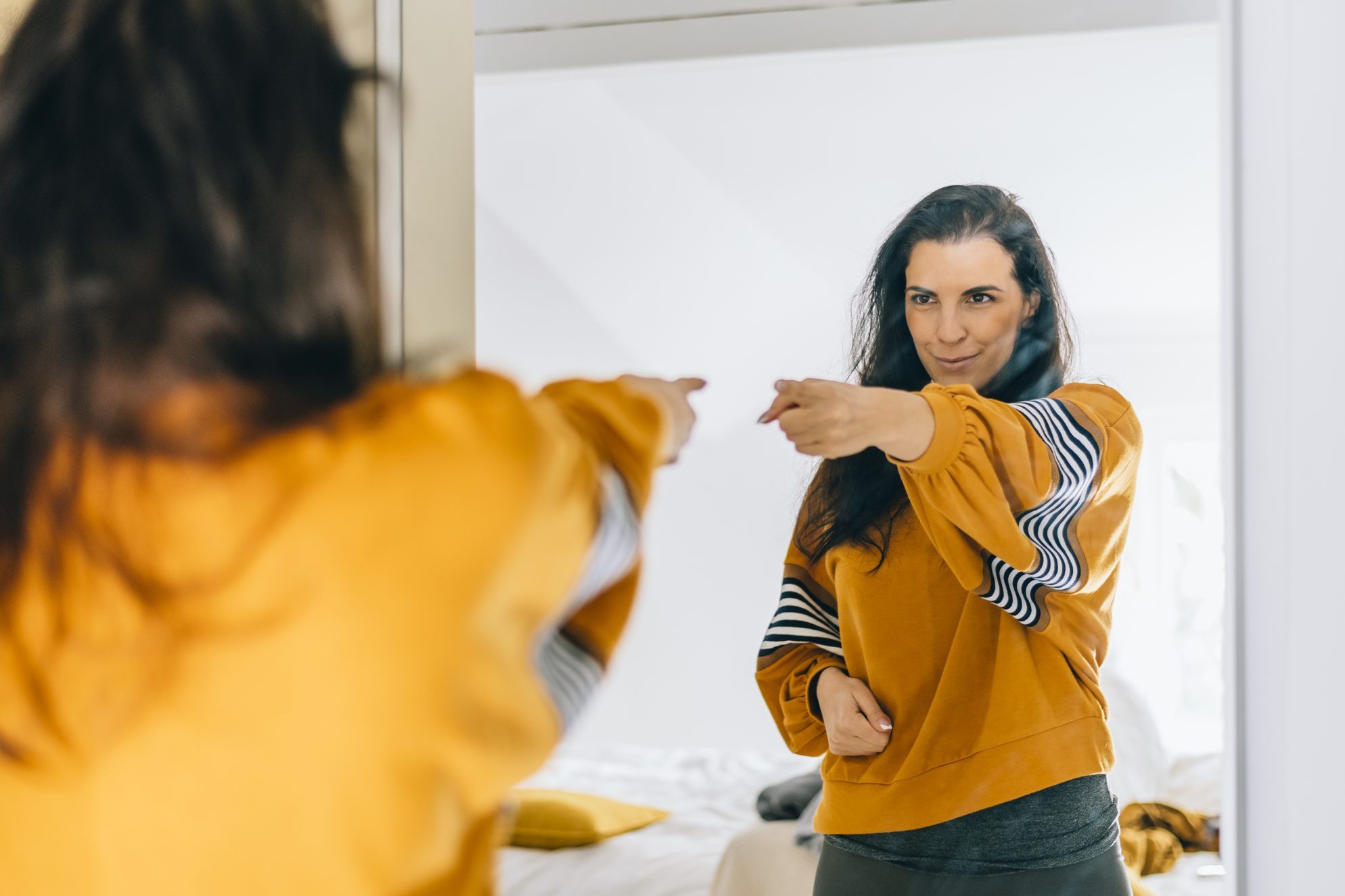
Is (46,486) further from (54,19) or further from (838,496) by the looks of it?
(838,496)

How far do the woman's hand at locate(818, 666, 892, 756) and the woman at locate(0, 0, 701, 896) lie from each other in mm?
322

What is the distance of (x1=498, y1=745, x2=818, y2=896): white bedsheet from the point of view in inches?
33.4

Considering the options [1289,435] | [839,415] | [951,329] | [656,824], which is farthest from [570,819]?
[1289,435]

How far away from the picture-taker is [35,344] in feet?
1.74

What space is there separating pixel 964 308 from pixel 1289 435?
263 mm

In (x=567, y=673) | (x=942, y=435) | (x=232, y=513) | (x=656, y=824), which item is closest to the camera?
(x=232, y=513)

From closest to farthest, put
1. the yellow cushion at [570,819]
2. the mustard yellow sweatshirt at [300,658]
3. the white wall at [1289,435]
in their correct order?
the mustard yellow sweatshirt at [300,658] < the white wall at [1289,435] < the yellow cushion at [570,819]

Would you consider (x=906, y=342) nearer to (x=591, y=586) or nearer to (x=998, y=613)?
(x=998, y=613)

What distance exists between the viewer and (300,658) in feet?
1.68

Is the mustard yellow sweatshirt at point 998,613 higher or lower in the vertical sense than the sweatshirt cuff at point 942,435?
lower

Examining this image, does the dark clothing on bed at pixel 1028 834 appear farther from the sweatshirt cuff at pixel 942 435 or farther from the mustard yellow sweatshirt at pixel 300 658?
the mustard yellow sweatshirt at pixel 300 658

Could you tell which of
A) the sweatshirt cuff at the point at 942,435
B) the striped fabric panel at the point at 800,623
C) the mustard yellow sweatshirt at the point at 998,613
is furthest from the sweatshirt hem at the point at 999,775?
the sweatshirt cuff at the point at 942,435

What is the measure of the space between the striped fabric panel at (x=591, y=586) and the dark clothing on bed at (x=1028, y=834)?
342 millimetres

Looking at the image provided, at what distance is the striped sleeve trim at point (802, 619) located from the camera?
0.82 m
